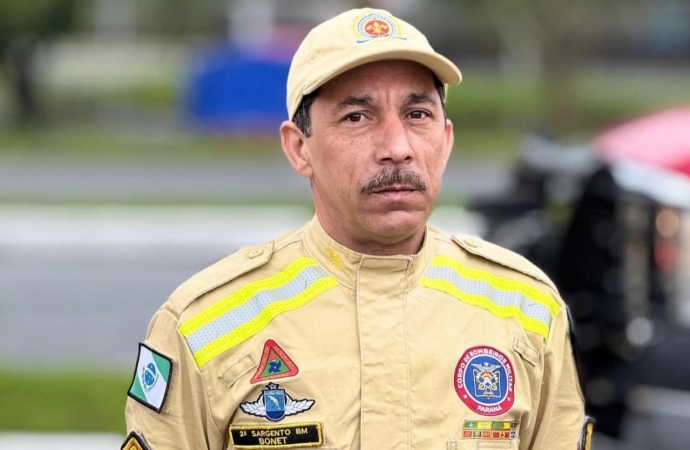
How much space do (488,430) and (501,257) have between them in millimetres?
405

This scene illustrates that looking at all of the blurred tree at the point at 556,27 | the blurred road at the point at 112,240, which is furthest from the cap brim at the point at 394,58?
the blurred tree at the point at 556,27

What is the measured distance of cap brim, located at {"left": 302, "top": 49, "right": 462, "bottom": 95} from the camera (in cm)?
235

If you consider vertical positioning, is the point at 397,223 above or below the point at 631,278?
below

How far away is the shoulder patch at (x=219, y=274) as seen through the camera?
7.97 ft

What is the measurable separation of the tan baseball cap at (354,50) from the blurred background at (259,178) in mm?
3087

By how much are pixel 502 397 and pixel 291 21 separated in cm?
2735

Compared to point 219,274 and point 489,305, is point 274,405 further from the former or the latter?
point 489,305

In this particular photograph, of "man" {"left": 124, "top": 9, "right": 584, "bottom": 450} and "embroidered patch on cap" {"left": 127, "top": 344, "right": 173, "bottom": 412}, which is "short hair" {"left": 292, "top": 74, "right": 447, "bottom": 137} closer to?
"man" {"left": 124, "top": 9, "right": 584, "bottom": 450}

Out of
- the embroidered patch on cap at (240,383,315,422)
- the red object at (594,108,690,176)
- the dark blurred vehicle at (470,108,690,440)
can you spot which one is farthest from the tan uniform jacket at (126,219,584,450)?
the red object at (594,108,690,176)

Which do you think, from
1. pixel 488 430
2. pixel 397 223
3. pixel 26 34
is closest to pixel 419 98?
pixel 397 223

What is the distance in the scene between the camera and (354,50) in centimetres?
237

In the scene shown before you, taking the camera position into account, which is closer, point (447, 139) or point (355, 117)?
point (355, 117)

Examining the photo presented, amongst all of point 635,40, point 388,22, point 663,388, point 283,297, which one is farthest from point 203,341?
point 635,40

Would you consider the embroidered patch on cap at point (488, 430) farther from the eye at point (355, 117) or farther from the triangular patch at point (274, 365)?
the eye at point (355, 117)
